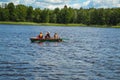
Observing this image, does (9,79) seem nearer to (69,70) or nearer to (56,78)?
(56,78)

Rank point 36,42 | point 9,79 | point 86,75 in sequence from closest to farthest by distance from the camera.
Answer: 1. point 9,79
2. point 86,75
3. point 36,42

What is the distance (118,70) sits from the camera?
32781 millimetres

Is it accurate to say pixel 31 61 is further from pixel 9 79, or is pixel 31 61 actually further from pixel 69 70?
pixel 9 79

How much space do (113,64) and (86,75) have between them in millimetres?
8248

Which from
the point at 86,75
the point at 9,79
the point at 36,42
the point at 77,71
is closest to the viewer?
the point at 9,79

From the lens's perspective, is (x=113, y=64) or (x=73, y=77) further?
(x=113, y=64)

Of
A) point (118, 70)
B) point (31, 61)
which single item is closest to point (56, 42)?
point (31, 61)

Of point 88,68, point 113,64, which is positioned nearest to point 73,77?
point 88,68

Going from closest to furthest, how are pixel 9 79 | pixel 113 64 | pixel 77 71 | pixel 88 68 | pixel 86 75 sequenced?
1. pixel 9 79
2. pixel 86 75
3. pixel 77 71
4. pixel 88 68
5. pixel 113 64

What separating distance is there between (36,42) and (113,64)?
31.9 m

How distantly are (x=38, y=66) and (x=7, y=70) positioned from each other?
13.8 feet

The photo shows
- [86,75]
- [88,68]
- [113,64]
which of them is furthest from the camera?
[113,64]

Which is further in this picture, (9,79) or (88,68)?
(88,68)

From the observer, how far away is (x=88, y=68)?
33625mm
